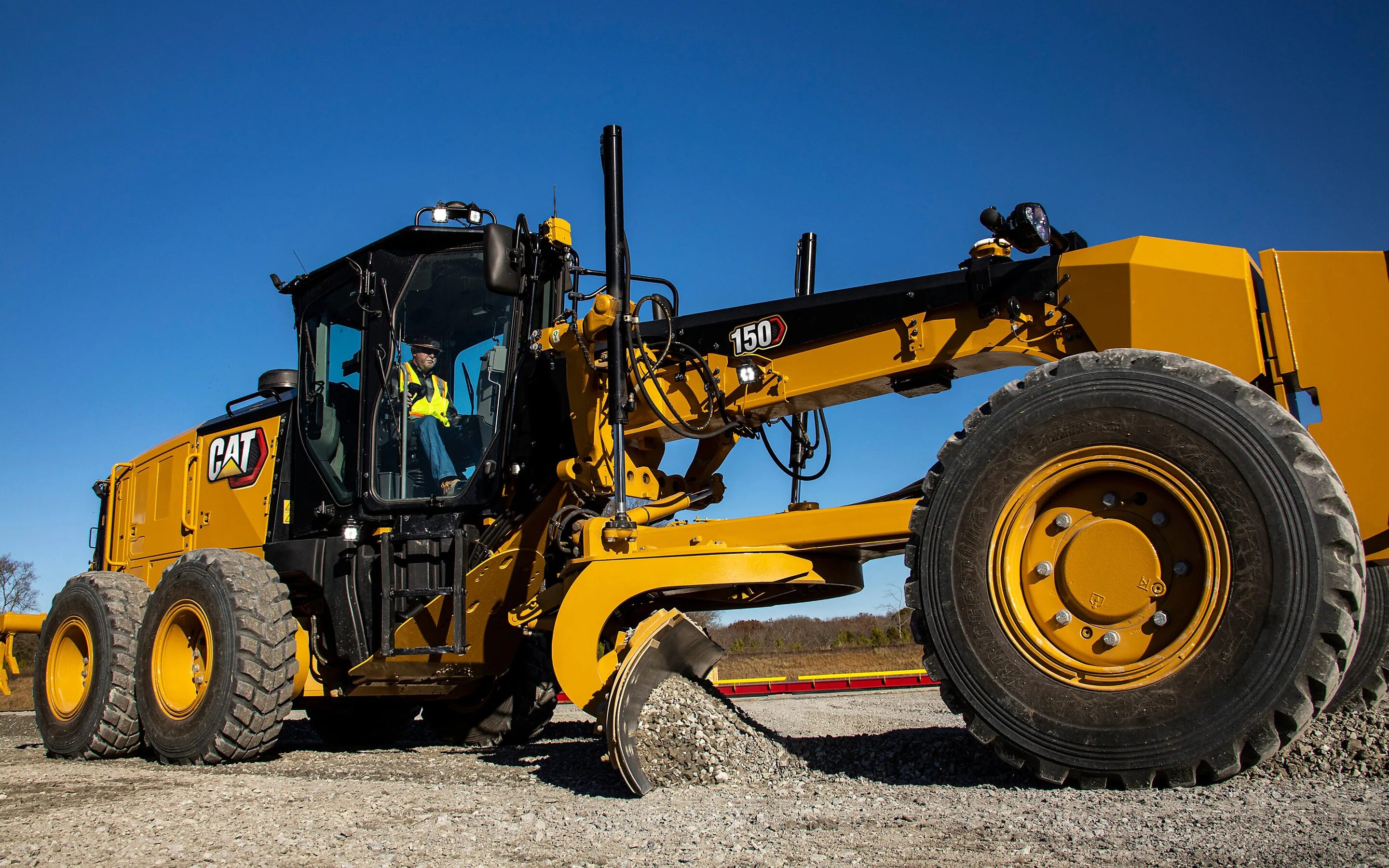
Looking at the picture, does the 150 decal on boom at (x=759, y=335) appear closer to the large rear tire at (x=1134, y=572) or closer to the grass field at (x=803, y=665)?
the large rear tire at (x=1134, y=572)

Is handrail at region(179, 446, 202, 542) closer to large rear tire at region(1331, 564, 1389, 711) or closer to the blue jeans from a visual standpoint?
the blue jeans

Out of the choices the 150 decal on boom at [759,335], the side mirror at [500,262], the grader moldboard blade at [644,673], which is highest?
the side mirror at [500,262]

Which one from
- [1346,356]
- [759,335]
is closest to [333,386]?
[759,335]

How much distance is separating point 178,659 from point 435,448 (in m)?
2.35

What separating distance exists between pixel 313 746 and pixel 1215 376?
22.9ft

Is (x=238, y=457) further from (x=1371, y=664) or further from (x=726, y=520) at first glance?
(x=1371, y=664)

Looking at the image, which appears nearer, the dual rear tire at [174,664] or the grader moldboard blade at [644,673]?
the grader moldboard blade at [644,673]

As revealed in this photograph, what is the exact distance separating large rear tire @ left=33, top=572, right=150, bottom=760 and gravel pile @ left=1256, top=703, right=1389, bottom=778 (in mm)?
6745

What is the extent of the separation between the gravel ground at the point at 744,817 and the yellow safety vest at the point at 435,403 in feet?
6.76

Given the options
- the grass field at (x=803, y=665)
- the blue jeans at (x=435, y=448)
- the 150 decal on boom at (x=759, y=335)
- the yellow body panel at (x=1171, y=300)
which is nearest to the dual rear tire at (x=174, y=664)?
the blue jeans at (x=435, y=448)

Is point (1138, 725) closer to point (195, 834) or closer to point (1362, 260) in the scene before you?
point (1362, 260)

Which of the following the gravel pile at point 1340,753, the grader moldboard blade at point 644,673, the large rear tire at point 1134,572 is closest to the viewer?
the large rear tire at point 1134,572

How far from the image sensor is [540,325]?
662 cm

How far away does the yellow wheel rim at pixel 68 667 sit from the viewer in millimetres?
7688
